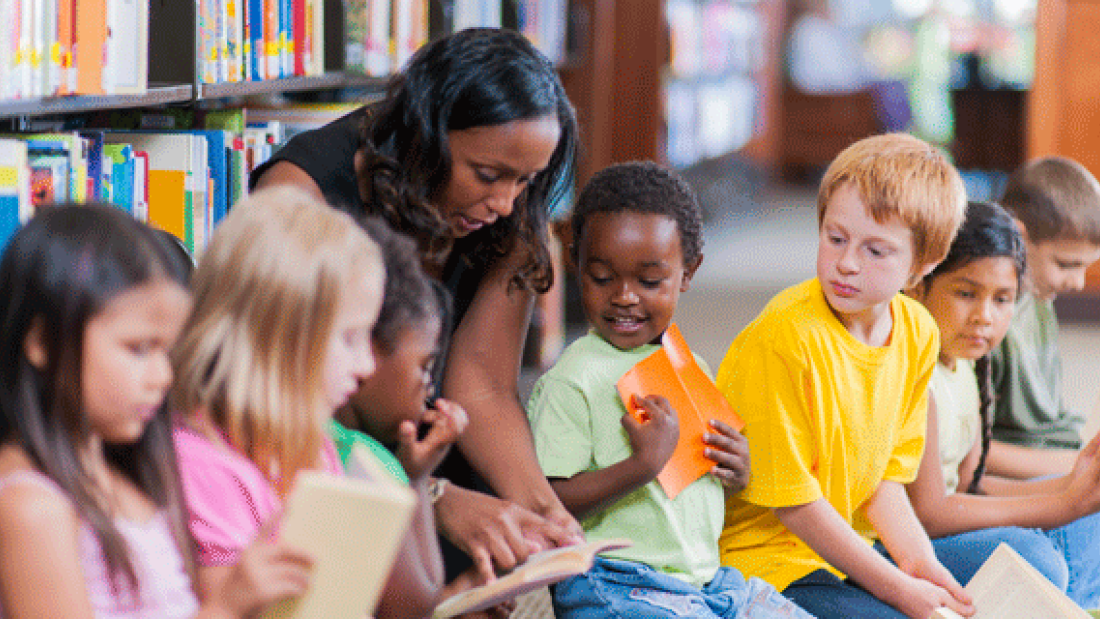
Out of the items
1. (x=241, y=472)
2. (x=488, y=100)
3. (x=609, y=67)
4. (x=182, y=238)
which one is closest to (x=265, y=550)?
(x=241, y=472)

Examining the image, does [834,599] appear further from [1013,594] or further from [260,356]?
[260,356]

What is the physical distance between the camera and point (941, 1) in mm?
9594

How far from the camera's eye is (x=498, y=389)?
1.69m

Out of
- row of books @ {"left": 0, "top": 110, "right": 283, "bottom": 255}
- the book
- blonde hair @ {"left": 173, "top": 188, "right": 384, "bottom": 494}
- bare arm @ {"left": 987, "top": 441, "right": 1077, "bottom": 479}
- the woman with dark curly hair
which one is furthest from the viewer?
bare arm @ {"left": 987, "top": 441, "right": 1077, "bottom": 479}

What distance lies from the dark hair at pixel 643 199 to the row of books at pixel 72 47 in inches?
25.0

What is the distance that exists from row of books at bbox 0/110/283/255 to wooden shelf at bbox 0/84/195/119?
39 millimetres

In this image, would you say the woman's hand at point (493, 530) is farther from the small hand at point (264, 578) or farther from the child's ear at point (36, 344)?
the child's ear at point (36, 344)

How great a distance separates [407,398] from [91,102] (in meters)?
0.66

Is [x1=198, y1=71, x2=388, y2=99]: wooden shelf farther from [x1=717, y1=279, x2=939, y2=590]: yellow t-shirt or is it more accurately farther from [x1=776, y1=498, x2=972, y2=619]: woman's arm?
[x1=776, y1=498, x2=972, y2=619]: woman's arm

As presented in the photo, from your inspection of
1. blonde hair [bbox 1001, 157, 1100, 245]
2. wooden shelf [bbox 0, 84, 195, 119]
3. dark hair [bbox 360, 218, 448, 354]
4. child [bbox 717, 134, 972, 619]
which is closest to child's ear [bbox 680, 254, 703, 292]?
child [bbox 717, 134, 972, 619]

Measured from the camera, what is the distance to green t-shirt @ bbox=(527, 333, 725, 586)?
5.28 feet

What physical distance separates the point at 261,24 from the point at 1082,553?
167 cm

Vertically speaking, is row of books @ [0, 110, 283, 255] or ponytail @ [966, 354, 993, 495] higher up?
row of books @ [0, 110, 283, 255]

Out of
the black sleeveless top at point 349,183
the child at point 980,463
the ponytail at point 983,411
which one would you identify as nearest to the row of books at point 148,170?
the black sleeveless top at point 349,183
